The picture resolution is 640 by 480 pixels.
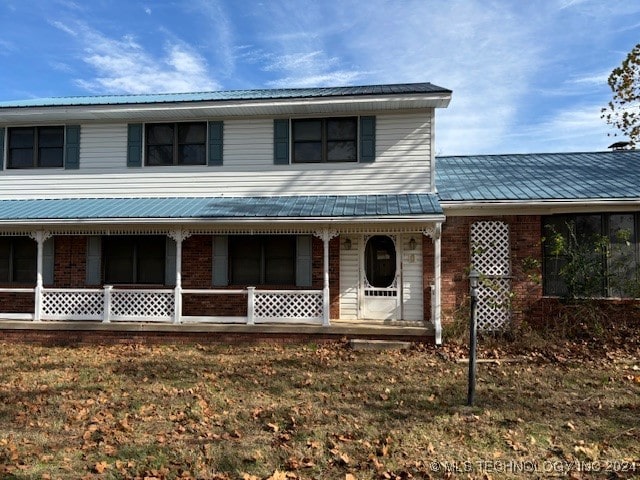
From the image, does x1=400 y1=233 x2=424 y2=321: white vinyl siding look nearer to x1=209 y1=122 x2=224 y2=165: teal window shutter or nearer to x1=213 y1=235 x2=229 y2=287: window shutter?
x1=213 y1=235 x2=229 y2=287: window shutter

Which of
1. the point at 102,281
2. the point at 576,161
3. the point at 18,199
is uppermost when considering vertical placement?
the point at 576,161

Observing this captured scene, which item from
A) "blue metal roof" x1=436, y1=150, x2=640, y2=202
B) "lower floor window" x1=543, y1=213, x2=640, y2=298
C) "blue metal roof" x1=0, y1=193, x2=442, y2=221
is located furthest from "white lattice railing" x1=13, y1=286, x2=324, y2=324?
"lower floor window" x1=543, y1=213, x2=640, y2=298

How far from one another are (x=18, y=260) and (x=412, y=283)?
421 inches

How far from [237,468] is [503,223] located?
8.66m

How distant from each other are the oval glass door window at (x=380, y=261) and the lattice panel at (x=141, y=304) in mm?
4992

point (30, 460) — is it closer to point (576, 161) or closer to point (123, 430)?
point (123, 430)

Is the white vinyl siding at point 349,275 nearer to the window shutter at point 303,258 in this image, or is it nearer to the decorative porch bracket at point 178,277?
the window shutter at point 303,258

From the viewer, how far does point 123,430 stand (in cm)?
546

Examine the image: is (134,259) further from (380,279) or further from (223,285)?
(380,279)

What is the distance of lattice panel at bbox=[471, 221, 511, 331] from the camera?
1072 centimetres

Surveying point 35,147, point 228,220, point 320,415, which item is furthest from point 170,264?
point 320,415

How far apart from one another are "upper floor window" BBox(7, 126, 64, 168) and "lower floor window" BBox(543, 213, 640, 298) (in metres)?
12.9

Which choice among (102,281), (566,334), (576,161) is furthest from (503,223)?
(102,281)

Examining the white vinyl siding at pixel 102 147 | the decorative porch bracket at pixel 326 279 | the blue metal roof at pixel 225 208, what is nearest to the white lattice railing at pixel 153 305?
the decorative porch bracket at pixel 326 279
